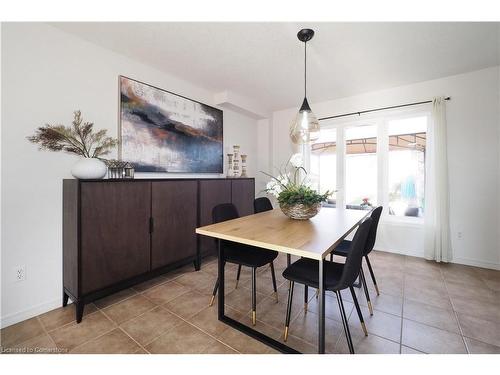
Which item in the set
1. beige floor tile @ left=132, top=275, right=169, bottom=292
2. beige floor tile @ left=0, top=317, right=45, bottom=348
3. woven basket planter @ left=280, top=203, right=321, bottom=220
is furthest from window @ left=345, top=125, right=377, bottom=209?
beige floor tile @ left=0, top=317, right=45, bottom=348

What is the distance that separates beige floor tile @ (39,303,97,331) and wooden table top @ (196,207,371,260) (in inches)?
52.5

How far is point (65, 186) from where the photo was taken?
1.94 m

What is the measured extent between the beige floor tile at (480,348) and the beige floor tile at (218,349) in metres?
1.59

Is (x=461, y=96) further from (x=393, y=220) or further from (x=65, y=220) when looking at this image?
(x=65, y=220)

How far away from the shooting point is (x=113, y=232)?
6.43ft

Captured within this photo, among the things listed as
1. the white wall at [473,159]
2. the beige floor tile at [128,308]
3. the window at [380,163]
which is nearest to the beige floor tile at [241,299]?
the beige floor tile at [128,308]

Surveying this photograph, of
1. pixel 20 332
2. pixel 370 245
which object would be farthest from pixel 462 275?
pixel 20 332

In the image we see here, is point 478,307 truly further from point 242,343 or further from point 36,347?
point 36,347

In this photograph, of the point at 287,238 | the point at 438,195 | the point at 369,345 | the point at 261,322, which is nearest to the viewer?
the point at 287,238

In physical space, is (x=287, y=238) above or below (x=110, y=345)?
above

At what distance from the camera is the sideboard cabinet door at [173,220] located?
7.55 feet

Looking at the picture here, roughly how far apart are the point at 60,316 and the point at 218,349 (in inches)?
56.7
